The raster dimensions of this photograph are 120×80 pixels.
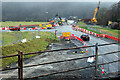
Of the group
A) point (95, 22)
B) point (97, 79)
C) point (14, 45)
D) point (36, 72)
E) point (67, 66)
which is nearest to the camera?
point (97, 79)

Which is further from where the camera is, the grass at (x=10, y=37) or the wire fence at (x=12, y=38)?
the grass at (x=10, y=37)

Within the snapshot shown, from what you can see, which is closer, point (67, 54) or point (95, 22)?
point (67, 54)

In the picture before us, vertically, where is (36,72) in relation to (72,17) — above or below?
below

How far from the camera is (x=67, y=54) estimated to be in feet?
60.1

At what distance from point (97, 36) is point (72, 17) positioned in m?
57.1

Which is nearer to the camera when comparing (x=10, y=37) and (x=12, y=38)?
(x=12, y=38)

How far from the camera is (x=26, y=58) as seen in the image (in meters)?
16.5

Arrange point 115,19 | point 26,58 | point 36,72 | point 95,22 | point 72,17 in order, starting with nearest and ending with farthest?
point 36,72 < point 26,58 < point 115,19 < point 95,22 < point 72,17

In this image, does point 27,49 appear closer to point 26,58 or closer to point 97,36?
point 26,58

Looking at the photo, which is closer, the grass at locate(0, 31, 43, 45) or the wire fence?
the wire fence

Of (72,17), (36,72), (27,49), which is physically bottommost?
(36,72)

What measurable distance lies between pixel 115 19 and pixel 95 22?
1662 cm

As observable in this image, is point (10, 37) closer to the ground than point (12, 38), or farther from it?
farther from it

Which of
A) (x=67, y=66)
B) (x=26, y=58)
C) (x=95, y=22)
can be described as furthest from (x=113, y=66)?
(x=95, y=22)
